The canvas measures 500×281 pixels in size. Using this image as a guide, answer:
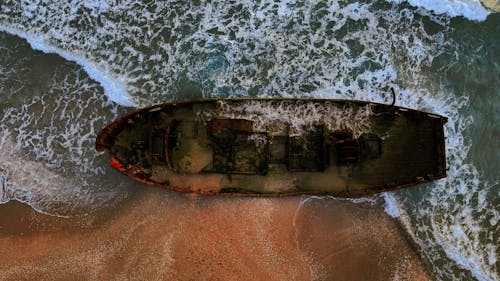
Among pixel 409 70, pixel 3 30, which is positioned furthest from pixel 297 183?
pixel 3 30

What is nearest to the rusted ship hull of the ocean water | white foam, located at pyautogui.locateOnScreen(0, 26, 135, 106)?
the ocean water

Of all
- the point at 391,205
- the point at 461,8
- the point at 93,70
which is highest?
the point at 461,8


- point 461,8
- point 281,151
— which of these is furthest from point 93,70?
point 461,8

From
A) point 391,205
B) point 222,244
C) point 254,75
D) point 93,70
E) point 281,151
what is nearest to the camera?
point 281,151

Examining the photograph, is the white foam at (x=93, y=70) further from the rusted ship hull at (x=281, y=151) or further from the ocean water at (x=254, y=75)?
the rusted ship hull at (x=281, y=151)

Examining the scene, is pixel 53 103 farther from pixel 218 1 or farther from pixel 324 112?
pixel 324 112

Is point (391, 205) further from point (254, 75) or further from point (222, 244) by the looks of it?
point (254, 75)

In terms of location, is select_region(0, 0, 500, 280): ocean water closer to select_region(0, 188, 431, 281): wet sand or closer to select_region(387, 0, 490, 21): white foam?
select_region(387, 0, 490, 21): white foam
